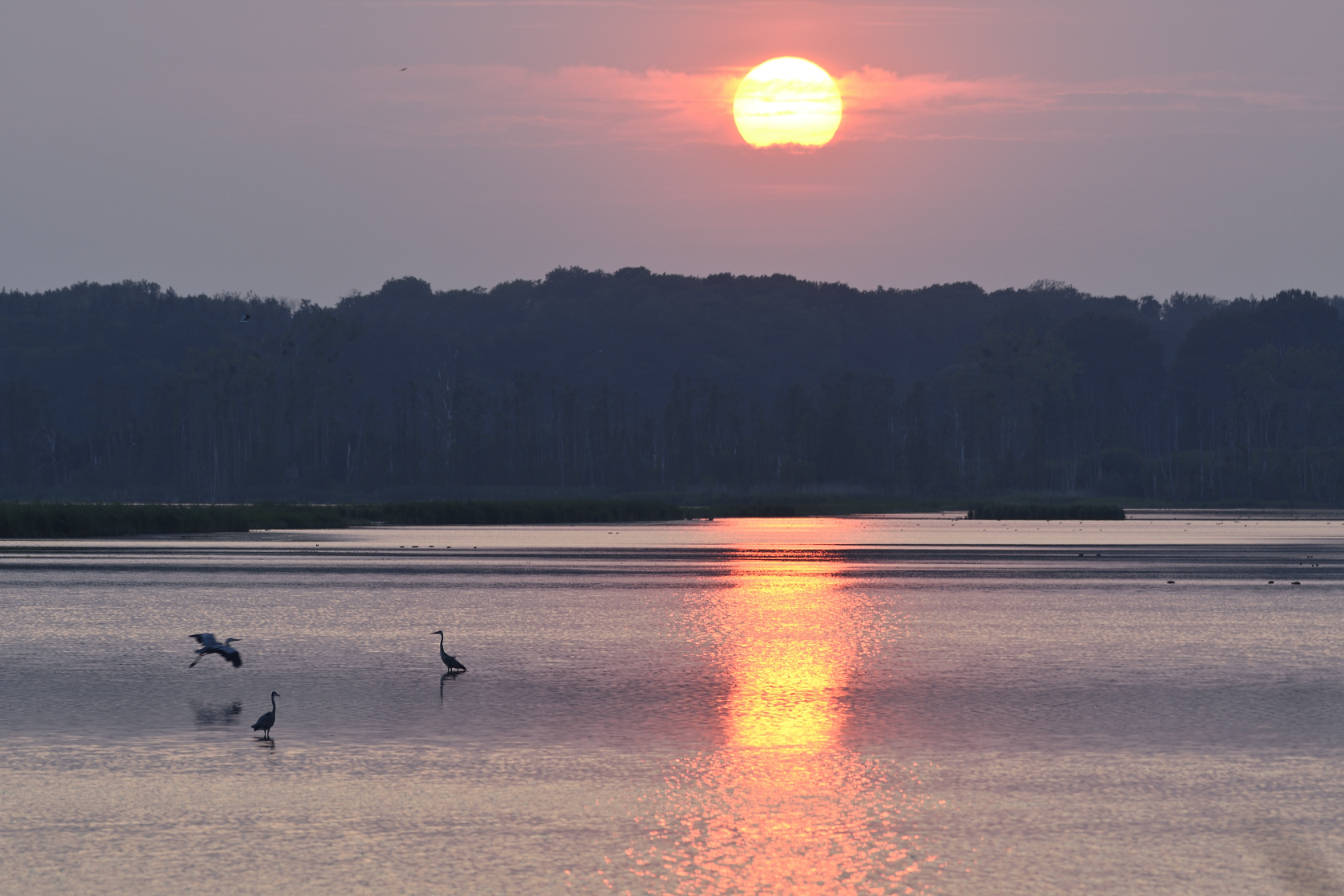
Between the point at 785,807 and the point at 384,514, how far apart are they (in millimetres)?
91225

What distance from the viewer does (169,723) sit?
18984 mm

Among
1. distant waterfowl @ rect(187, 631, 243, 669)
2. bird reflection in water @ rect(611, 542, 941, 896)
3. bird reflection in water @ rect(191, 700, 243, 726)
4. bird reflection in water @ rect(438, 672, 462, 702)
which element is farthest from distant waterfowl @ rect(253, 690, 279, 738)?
distant waterfowl @ rect(187, 631, 243, 669)

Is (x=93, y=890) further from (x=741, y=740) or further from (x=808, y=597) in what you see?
(x=808, y=597)

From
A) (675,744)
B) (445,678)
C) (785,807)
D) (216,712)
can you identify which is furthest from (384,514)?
(785,807)

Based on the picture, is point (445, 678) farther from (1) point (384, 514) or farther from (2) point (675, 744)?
(1) point (384, 514)

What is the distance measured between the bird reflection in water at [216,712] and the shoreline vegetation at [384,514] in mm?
61948

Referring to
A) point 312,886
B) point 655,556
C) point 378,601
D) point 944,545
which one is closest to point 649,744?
point 312,886

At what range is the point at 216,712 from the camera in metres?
20.0

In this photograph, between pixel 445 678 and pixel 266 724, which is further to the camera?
pixel 445 678

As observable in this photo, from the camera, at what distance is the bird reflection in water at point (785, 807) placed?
11672 mm

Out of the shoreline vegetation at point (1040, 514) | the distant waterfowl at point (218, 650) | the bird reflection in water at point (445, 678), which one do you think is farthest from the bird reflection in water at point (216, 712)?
the shoreline vegetation at point (1040, 514)

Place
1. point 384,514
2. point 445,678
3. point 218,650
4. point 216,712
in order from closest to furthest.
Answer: point 216,712, point 445,678, point 218,650, point 384,514

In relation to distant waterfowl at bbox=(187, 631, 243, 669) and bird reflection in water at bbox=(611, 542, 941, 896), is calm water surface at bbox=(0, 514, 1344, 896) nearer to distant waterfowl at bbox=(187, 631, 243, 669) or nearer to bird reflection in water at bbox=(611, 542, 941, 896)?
bird reflection in water at bbox=(611, 542, 941, 896)

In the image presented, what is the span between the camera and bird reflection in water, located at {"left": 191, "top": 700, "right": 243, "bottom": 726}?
19.2 m
